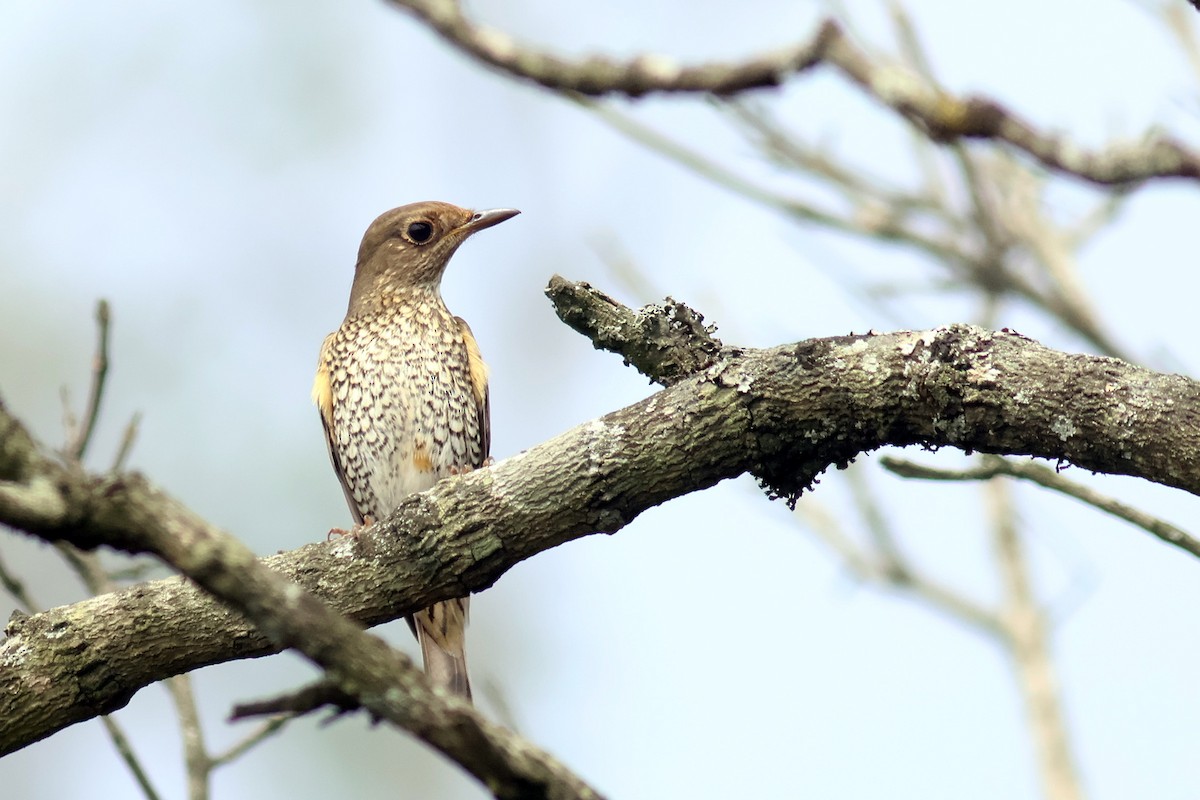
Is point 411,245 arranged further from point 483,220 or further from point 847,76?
point 847,76

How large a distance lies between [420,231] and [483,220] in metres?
0.31

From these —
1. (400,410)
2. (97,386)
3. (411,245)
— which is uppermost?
(411,245)

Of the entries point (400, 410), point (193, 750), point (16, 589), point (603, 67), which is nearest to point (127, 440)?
point (16, 589)

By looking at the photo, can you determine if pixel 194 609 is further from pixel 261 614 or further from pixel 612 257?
pixel 612 257

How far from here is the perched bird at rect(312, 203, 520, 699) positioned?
575cm

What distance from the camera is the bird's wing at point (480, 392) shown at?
5.95 meters

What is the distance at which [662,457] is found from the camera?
3139 millimetres

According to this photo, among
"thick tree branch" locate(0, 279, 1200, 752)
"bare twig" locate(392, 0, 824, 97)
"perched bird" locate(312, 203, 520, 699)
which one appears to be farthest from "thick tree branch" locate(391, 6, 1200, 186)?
"perched bird" locate(312, 203, 520, 699)

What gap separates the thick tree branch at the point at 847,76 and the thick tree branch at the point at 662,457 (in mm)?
892

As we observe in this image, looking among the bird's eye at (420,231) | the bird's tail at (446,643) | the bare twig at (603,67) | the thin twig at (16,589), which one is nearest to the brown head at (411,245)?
the bird's eye at (420,231)

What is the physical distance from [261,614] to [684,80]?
39.9 inches

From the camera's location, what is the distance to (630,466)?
3.14 m

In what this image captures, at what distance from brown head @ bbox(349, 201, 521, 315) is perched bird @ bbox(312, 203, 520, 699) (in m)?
0.04

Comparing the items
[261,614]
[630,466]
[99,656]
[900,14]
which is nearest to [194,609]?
[99,656]
